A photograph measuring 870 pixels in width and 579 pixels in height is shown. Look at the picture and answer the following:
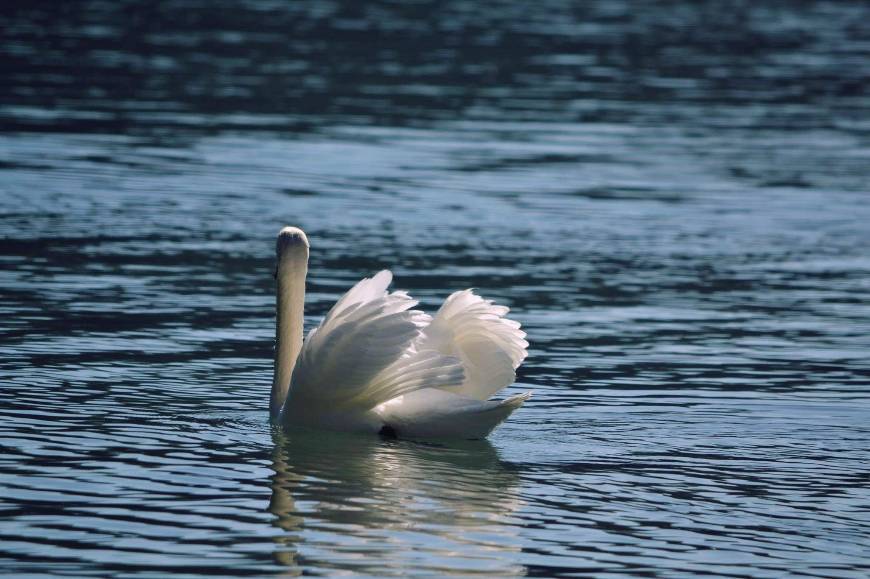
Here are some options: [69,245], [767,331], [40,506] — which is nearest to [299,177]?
[69,245]

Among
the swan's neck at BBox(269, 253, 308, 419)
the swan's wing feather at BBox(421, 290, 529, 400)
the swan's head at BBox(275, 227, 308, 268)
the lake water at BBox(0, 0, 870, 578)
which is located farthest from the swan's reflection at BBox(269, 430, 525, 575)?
the swan's head at BBox(275, 227, 308, 268)

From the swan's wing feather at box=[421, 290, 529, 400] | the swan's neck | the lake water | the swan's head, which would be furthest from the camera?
the swan's neck

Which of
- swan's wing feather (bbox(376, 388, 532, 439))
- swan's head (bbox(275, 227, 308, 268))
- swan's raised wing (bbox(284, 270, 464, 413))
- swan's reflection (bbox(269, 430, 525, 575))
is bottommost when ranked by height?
swan's reflection (bbox(269, 430, 525, 575))

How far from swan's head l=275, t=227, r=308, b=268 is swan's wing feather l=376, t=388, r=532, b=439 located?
1398 millimetres

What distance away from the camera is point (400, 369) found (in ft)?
36.2

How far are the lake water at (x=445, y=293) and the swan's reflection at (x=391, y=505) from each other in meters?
0.03

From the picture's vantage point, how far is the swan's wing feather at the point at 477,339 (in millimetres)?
11602

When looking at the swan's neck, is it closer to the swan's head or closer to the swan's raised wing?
the swan's head

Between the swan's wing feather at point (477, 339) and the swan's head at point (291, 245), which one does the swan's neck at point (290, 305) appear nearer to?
the swan's head at point (291, 245)

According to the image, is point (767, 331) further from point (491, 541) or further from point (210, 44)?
point (210, 44)

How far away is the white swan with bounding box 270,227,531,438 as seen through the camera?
10938mm

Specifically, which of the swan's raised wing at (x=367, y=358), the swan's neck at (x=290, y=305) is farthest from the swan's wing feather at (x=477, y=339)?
the swan's neck at (x=290, y=305)

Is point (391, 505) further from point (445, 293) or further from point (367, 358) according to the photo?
point (445, 293)

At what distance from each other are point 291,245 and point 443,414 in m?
1.79
